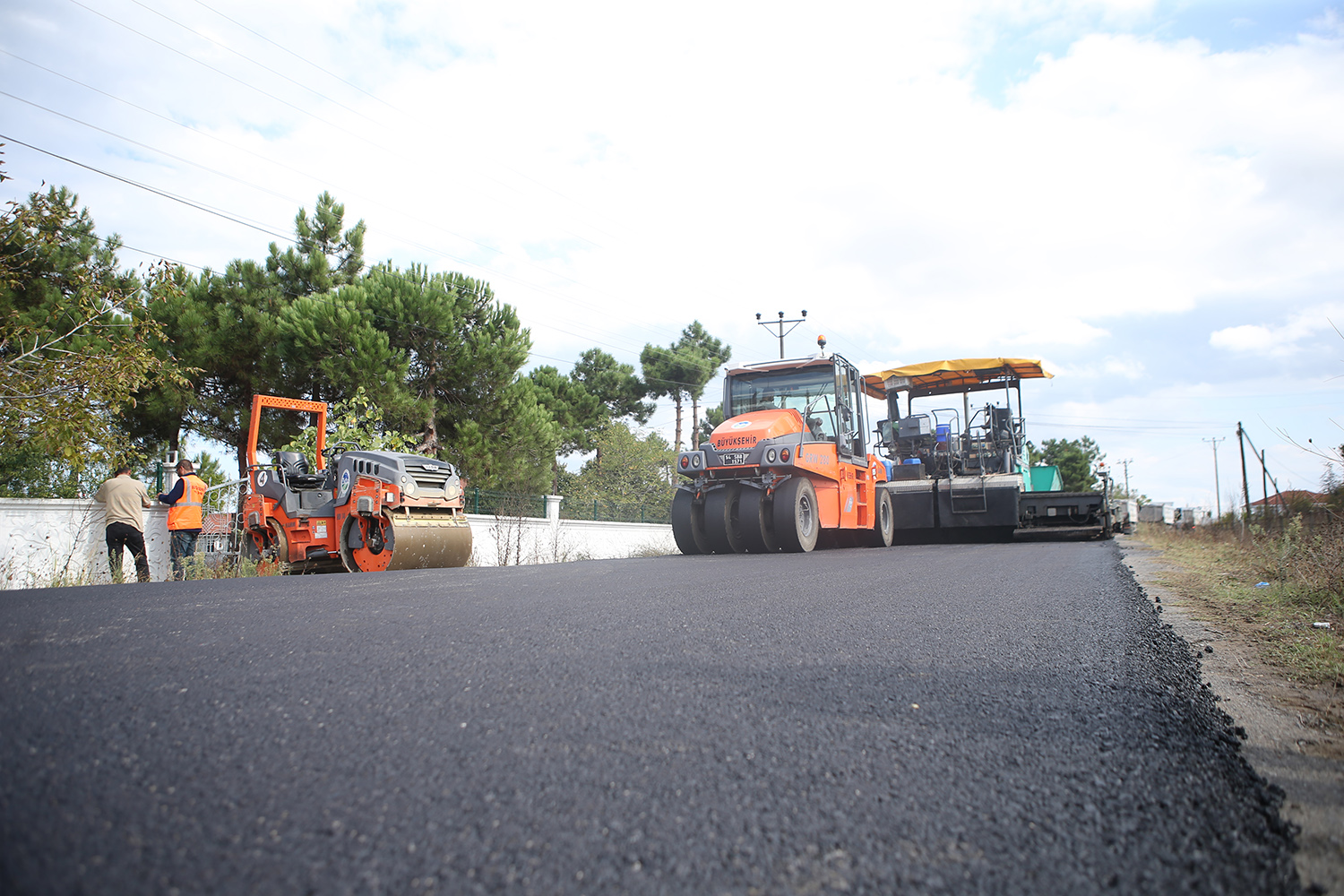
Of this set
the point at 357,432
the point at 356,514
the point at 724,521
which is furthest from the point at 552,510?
the point at 356,514

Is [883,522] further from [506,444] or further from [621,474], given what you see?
[621,474]

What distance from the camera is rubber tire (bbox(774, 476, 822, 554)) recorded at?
10109 millimetres

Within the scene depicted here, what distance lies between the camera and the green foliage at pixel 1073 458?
57.1 metres

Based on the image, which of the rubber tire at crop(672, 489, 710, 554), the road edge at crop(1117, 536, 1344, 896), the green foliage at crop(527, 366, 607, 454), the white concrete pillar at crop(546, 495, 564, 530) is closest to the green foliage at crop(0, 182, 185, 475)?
the rubber tire at crop(672, 489, 710, 554)

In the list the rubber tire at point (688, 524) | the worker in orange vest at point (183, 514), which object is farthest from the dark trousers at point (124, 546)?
the rubber tire at point (688, 524)

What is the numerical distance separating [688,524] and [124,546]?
6.93 m

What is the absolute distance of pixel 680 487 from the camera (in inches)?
453

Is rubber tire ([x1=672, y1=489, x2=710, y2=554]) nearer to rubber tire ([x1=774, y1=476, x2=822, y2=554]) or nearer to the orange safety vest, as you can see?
rubber tire ([x1=774, y1=476, x2=822, y2=554])

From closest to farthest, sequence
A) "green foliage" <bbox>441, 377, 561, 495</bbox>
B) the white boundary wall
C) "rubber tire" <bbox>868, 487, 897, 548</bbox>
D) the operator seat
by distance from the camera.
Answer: the white boundary wall → the operator seat → "rubber tire" <bbox>868, 487, 897, 548</bbox> → "green foliage" <bbox>441, 377, 561, 495</bbox>

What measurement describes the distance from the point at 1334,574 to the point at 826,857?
5.13m

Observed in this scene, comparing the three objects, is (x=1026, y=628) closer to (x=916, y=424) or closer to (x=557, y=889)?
(x=557, y=889)

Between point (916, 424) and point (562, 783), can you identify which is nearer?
point (562, 783)

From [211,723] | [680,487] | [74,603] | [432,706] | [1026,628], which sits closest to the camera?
[211,723]

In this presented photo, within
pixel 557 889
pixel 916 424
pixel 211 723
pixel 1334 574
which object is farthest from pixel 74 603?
pixel 916 424
